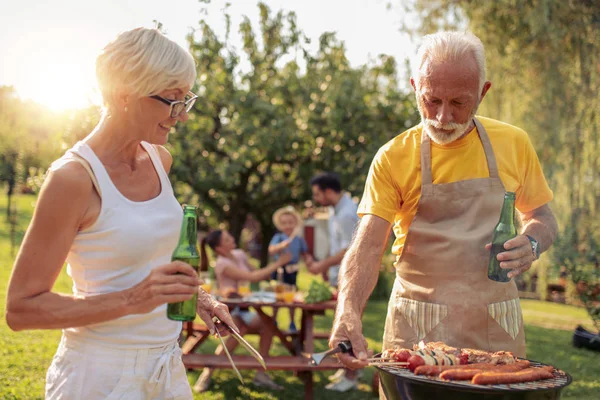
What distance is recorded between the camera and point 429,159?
9.45ft

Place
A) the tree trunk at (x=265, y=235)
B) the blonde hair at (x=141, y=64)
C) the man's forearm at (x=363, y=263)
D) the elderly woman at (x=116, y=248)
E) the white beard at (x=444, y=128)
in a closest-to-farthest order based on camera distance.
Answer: the elderly woman at (x=116, y=248) < the blonde hair at (x=141, y=64) < the man's forearm at (x=363, y=263) < the white beard at (x=444, y=128) < the tree trunk at (x=265, y=235)

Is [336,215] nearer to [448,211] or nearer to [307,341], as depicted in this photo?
[307,341]

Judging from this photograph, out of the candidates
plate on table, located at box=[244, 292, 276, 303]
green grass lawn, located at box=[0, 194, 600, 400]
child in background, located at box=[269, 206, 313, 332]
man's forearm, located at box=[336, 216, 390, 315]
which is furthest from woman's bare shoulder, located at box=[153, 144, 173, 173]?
child in background, located at box=[269, 206, 313, 332]

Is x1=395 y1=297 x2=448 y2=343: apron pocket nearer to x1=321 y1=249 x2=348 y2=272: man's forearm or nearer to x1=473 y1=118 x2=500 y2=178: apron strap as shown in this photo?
x1=473 y1=118 x2=500 y2=178: apron strap

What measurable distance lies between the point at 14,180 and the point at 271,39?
10.2m

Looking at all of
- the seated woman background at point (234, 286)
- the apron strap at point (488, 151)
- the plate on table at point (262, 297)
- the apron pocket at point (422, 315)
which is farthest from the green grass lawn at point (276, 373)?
the apron strap at point (488, 151)

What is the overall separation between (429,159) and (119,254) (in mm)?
1405

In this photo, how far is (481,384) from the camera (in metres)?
2.19

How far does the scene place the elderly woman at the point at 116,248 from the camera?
6.04ft

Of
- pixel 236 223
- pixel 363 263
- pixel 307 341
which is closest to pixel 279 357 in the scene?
pixel 307 341

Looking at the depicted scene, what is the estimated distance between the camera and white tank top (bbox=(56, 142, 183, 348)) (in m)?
1.98

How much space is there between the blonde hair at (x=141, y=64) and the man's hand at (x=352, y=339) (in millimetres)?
1026

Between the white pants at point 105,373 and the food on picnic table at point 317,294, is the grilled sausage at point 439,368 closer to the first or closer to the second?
the white pants at point 105,373

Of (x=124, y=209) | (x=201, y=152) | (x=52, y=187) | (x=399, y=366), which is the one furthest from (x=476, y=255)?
(x=201, y=152)
